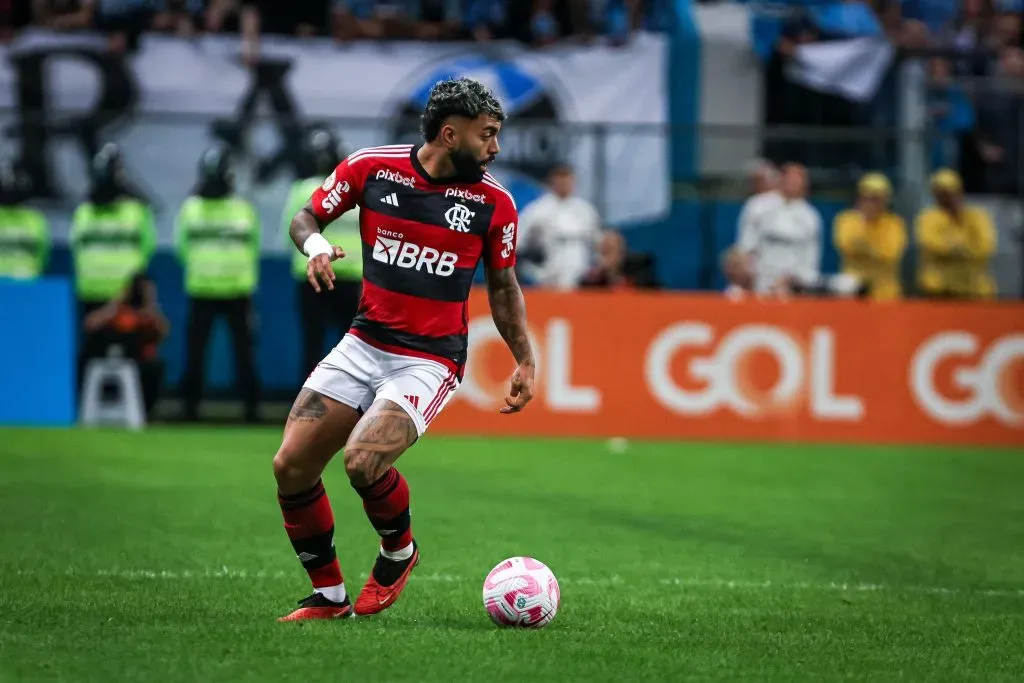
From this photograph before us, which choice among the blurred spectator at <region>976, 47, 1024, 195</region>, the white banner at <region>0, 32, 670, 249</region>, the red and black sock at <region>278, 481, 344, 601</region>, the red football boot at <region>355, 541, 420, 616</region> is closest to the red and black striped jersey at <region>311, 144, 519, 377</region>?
the red and black sock at <region>278, 481, 344, 601</region>

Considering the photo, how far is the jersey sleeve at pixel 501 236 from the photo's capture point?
7.10m

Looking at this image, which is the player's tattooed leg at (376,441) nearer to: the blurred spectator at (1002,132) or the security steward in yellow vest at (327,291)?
the security steward in yellow vest at (327,291)

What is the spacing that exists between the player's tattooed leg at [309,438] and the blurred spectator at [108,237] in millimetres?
10438

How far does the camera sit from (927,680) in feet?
19.5

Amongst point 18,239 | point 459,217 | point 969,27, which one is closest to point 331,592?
point 459,217

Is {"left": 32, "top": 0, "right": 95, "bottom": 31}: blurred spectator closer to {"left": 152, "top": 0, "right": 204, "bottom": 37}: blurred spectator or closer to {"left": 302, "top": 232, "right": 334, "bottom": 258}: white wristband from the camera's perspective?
{"left": 152, "top": 0, "right": 204, "bottom": 37}: blurred spectator

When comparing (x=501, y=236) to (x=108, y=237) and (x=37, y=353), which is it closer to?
(x=37, y=353)

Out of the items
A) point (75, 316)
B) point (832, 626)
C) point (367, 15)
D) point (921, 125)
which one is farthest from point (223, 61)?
point (832, 626)

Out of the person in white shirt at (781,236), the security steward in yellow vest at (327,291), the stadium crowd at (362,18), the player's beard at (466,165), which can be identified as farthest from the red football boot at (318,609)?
the stadium crowd at (362,18)

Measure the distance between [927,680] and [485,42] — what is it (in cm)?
1389

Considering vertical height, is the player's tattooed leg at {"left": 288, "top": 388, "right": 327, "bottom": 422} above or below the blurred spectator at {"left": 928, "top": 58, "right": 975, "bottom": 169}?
above

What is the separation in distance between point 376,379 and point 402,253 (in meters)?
0.55

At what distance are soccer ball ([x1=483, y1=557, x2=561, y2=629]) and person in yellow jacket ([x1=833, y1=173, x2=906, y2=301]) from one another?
37.6 feet

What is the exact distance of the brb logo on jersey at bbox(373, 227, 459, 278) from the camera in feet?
22.9
